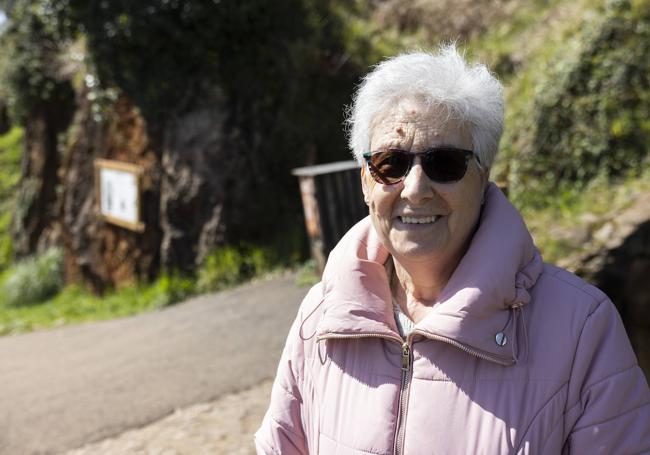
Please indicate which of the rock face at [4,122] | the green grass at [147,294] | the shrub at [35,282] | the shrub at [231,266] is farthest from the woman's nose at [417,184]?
the rock face at [4,122]

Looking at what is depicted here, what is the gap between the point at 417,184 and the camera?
1893 millimetres

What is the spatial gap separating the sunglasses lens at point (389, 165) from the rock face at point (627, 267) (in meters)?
3.75

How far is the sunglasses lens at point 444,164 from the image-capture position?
1.86m

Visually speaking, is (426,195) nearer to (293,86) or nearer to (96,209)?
(293,86)

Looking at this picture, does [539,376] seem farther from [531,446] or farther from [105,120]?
[105,120]

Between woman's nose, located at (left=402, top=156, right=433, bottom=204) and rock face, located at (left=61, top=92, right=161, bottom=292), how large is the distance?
28.6 feet

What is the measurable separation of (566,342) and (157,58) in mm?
8907

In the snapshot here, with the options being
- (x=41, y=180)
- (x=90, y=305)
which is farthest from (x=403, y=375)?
(x=41, y=180)

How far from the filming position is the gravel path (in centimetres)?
435

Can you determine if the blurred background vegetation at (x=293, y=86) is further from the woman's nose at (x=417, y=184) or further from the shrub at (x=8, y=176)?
the woman's nose at (x=417, y=184)

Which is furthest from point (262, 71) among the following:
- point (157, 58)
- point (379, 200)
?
point (379, 200)

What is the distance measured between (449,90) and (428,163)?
0.20 metres

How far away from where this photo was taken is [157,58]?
970 cm

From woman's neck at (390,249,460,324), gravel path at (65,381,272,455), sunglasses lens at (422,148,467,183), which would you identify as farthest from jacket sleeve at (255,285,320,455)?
gravel path at (65,381,272,455)
